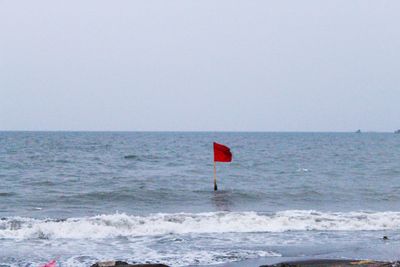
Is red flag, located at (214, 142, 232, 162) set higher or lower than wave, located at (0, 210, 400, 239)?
higher

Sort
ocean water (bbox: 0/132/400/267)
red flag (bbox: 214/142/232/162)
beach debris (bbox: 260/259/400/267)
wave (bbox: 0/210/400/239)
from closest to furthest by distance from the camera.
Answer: beach debris (bbox: 260/259/400/267)
ocean water (bbox: 0/132/400/267)
wave (bbox: 0/210/400/239)
red flag (bbox: 214/142/232/162)

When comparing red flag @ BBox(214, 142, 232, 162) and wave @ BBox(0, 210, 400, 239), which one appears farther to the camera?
red flag @ BBox(214, 142, 232, 162)

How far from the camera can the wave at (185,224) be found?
1966 centimetres

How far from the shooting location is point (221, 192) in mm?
32375

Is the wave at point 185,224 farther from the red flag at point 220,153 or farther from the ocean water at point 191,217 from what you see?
the red flag at point 220,153

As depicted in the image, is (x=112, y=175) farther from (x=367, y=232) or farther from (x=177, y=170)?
(x=367, y=232)

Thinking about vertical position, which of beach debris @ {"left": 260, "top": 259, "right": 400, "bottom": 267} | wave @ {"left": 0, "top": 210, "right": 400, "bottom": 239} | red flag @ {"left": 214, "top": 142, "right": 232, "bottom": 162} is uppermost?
red flag @ {"left": 214, "top": 142, "right": 232, "bottom": 162}

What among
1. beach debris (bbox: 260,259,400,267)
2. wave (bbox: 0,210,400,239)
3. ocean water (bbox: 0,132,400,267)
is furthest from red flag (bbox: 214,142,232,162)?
beach debris (bbox: 260,259,400,267)

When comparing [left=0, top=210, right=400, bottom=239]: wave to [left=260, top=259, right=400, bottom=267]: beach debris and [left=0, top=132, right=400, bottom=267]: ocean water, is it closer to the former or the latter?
[left=0, top=132, right=400, bottom=267]: ocean water

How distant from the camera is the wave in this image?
64.5ft

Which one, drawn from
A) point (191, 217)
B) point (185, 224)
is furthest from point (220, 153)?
point (185, 224)

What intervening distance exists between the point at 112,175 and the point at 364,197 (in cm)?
1722

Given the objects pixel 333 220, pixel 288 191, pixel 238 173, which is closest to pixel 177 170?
pixel 238 173

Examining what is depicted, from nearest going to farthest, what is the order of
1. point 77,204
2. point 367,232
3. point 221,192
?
1. point 367,232
2. point 77,204
3. point 221,192
